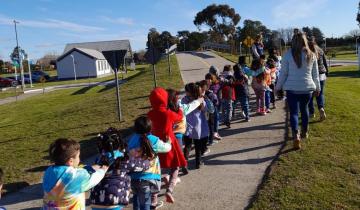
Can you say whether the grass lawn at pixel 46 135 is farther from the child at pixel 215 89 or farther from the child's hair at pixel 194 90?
the child's hair at pixel 194 90

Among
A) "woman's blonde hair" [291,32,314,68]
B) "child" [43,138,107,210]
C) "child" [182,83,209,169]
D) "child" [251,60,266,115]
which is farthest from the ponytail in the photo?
"child" [251,60,266,115]

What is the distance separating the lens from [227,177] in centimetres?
595

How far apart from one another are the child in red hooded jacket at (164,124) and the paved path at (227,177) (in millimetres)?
457


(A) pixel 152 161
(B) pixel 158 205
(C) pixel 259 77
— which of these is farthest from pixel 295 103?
(A) pixel 152 161

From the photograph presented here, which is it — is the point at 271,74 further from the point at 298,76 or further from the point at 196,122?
the point at 196,122

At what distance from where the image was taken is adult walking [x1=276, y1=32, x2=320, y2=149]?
663 cm

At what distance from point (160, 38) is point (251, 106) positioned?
261ft

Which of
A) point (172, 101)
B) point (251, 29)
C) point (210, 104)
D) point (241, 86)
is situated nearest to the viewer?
point (172, 101)

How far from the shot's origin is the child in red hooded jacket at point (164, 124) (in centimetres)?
494

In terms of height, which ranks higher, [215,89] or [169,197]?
[215,89]

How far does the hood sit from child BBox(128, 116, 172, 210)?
492mm

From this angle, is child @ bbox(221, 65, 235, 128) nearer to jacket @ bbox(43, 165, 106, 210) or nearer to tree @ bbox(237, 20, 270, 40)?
jacket @ bbox(43, 165, 106, 210)

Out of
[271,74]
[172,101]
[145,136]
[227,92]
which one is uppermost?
[271,74]

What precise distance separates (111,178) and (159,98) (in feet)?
4.46
